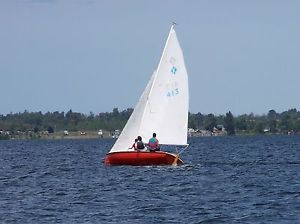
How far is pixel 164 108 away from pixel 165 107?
76mm

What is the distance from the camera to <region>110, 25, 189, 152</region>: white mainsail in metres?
53.4

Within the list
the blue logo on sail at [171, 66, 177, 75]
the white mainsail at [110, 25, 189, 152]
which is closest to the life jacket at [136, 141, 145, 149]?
the white mainsail at [110, 25, 189, 152]

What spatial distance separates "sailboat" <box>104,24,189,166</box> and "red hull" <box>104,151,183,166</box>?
1.05 feet

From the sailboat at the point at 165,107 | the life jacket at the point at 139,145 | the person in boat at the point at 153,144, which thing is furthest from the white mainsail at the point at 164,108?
the life jacket at the point at 139,145

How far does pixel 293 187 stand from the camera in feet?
142

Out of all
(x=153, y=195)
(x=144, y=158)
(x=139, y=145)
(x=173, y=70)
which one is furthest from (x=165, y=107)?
(x=153, y=195)

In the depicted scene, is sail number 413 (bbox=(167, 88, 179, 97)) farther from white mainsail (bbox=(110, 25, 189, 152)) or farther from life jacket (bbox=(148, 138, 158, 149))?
life jacket (bbox=(148, 138, 158, 149))

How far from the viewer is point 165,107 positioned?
54000 mm

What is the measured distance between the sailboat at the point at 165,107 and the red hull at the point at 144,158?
→ 1.05 feet

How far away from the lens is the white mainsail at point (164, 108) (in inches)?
2103

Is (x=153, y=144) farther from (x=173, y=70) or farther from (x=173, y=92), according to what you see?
(x=173, y=70)

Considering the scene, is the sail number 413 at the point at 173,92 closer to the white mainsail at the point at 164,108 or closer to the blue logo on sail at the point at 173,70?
the white mainsail at the point at 164,108

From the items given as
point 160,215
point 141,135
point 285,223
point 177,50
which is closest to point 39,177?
point 141,135

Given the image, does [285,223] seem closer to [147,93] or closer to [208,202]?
[208,202]
